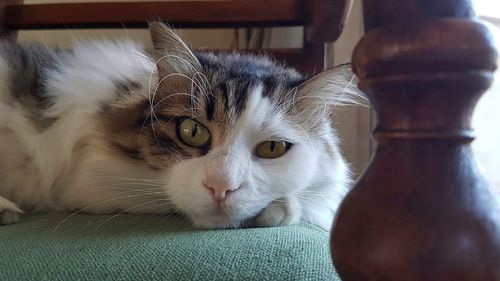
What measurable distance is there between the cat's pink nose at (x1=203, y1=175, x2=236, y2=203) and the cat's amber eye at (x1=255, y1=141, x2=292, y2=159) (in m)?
0.14

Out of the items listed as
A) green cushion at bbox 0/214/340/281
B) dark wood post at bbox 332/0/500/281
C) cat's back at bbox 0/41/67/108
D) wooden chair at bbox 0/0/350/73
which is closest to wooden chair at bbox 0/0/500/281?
dark wood post at bbox 332/0/500/281

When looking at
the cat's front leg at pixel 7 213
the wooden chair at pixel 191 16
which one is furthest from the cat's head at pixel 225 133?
the wooden chair at pixel 191 16

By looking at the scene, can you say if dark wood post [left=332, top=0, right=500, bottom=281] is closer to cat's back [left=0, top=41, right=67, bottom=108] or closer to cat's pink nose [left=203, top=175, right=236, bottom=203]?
cat's pink nose [left=203, top=175, right=236, bottom=203]

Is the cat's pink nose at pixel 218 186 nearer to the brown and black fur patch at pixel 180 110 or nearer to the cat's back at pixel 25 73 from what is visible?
the brown and black fur patch at pixel 180 110

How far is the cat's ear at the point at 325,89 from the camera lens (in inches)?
40.4

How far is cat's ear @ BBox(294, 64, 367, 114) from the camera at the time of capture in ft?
3.37

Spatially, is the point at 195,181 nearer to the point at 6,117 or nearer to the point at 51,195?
the point at 51,195

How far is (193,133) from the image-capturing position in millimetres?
918

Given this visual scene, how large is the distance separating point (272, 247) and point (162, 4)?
1.05m

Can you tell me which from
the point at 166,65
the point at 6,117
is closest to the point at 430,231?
the point at 166,65

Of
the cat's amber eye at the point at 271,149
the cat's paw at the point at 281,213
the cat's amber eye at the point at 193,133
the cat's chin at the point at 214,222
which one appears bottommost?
the cat's paw at the point at 281,213

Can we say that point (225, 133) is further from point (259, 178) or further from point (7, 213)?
point (7, 213)

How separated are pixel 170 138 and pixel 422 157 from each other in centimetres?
61

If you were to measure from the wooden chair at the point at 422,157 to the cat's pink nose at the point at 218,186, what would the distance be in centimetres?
43
